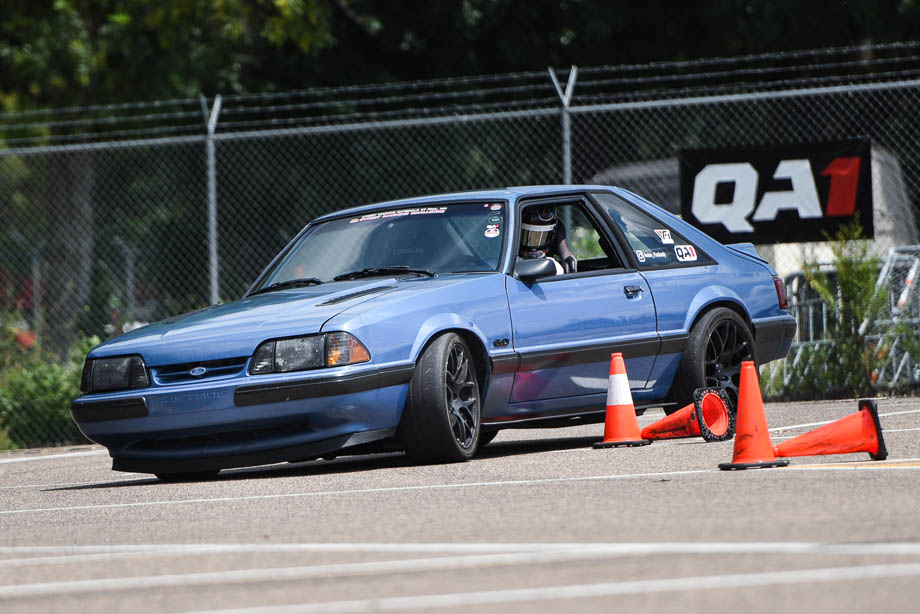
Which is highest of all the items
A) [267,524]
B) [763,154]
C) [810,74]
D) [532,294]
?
[810,74]

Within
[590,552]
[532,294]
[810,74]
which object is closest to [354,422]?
[532,294]

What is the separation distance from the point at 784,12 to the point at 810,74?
1547 millimetres

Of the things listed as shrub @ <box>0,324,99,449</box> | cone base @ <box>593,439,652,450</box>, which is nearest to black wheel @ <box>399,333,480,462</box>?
cone base @ <box>593,439,652,450</box>

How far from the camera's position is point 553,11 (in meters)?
24.7

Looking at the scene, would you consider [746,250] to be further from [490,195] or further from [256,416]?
[256,416]

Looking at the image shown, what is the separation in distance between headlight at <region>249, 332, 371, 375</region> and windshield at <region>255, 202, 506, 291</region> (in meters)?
1.06

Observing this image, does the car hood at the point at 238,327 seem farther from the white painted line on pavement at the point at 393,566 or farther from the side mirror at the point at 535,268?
the white painted line on pavement at the point at 393,566

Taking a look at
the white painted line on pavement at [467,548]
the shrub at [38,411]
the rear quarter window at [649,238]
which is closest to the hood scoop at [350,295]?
the rear quarter window at [649,238]

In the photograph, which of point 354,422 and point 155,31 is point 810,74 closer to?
point 155,31

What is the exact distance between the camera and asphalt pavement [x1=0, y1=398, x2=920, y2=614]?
13.1ft

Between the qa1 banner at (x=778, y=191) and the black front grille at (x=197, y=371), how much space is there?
21.2 feet

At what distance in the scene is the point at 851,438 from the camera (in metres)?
6.94

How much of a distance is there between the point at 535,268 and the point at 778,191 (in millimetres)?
5473

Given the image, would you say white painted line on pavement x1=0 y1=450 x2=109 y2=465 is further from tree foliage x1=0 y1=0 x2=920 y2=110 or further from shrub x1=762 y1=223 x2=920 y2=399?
tree foliage x1=0 y1=0 x2=920 y2=110
